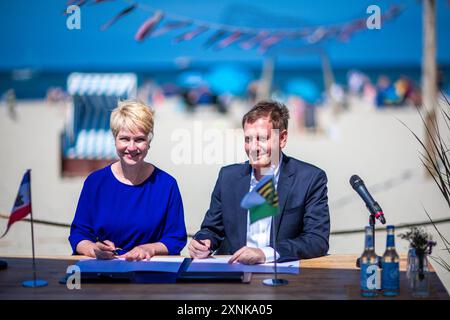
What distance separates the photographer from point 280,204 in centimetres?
338

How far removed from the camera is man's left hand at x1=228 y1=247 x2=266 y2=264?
119 inches

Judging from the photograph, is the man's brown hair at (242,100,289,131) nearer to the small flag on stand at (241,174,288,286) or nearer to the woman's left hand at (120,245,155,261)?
the small flag on stand at (241,174,288,286)

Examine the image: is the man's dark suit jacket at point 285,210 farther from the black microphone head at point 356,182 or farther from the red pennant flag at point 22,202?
the red pennant flag at point 22,202

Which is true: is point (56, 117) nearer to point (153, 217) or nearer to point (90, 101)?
point (90, 101)

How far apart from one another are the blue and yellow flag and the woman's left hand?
61 cm

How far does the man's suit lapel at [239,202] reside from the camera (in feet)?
11.1

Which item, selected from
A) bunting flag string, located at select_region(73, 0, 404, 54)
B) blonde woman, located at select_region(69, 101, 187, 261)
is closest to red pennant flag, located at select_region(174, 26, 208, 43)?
bunting flag string, located at select_region(73, 0, 404, 54)

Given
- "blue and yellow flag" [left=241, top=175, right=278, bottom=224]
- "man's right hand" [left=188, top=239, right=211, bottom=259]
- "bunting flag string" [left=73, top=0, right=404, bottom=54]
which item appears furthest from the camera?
"bunting flag string" [left=73, top=0, right=404, bottom=54]

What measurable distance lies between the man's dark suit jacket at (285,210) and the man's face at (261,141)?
212 mm

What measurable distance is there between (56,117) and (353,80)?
25.2 metres

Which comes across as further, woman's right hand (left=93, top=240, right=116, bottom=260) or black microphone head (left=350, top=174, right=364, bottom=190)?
woman's right hand (left=93, top=240, right=116, bottom=260)

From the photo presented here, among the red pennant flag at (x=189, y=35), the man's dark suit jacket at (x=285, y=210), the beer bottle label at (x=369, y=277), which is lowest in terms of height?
the beer bottle label at (x=369, y=277)

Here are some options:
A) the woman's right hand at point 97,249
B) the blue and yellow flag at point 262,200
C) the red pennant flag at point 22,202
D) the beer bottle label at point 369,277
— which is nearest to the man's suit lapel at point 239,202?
the woman's right hand at point 97,249
